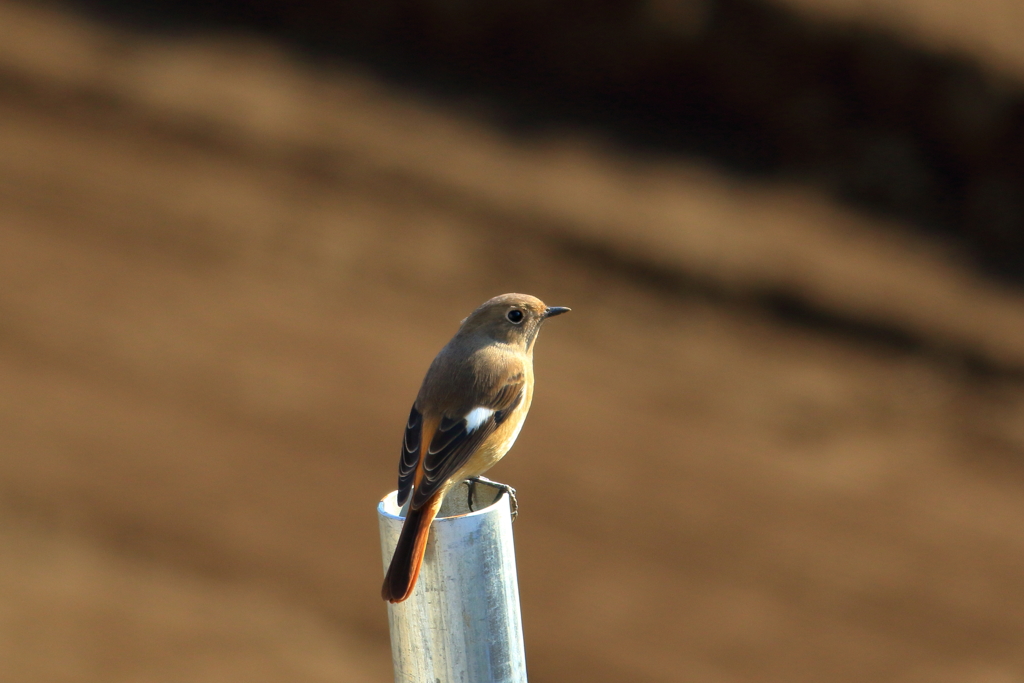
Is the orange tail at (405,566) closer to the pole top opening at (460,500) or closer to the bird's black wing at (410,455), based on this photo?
the pole top opening at (460,500)

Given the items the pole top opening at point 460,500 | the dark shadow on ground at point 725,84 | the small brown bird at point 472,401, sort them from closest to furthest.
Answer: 1. the pole top opening at point 460,500
2. the small brown bird at point 472,401
3. the dark shadow on ground at point 725,84

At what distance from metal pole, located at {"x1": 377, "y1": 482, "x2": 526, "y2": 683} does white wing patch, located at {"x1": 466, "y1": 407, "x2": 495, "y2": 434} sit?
1321 millimetres

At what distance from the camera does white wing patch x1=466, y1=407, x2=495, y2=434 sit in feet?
12.9

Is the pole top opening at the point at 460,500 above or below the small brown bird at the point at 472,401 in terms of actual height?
below

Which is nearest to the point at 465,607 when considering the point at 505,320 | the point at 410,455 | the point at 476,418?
the point at 410,455

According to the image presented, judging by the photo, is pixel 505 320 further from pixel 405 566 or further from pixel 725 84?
pixel 725 84

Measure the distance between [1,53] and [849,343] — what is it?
11.5 metres

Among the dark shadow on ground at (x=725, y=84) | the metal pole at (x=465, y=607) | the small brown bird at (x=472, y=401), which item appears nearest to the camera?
the metal pole at (x=465, y=607)

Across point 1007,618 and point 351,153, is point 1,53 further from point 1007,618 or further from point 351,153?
point 1007,618

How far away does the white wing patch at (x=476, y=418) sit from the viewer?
3.93 meters

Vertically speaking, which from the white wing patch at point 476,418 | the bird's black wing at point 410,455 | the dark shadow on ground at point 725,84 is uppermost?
the dark shadow on ground at point 725,84

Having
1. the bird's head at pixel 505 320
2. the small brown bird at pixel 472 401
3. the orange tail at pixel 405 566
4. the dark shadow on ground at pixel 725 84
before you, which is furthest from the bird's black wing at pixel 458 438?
the dark shadow on ground at pixel 725 84

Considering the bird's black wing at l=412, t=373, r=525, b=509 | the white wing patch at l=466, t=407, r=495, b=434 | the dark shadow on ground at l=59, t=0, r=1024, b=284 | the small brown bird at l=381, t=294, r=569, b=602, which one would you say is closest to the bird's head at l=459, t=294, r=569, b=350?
the small brown bird at l=381, t=294, r=569, b=602

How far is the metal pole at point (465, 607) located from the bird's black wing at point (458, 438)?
1.83 ft
